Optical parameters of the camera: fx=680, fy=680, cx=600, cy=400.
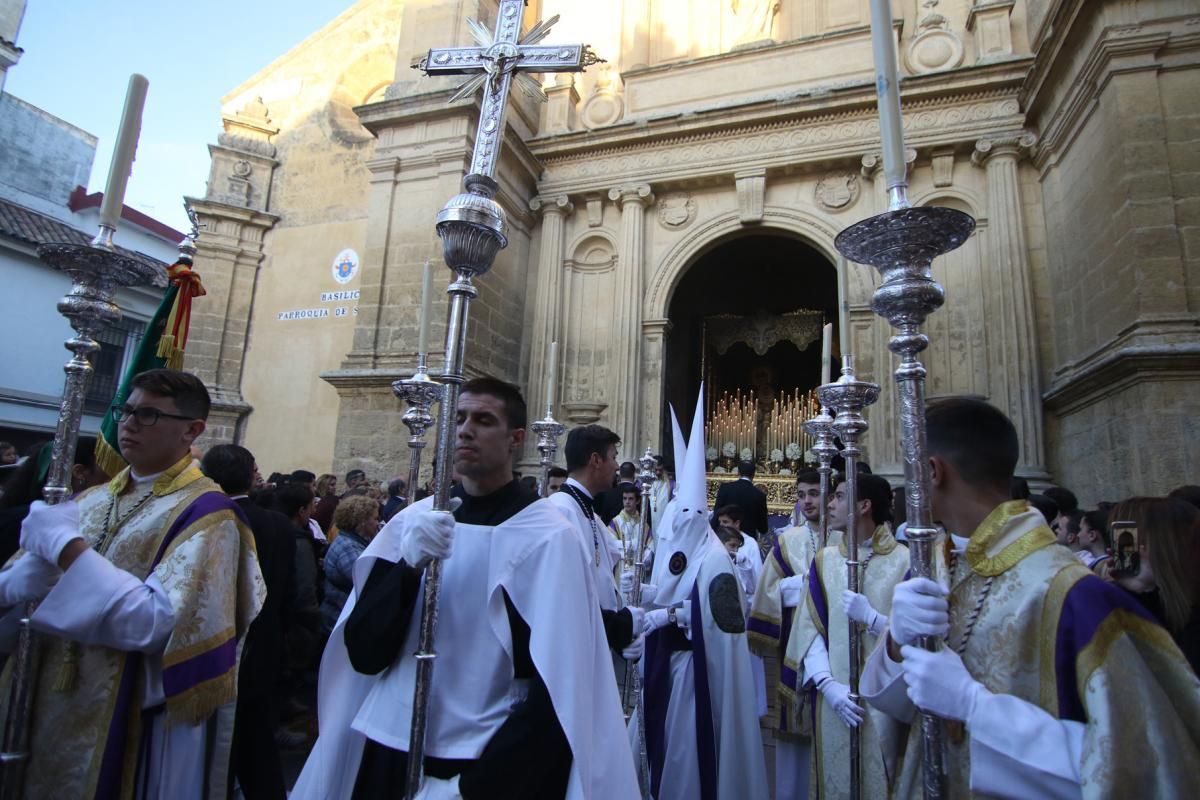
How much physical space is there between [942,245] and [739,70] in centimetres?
1072

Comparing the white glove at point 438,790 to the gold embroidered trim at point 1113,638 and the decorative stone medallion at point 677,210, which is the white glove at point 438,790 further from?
the decorative stone medallion at point 677,210

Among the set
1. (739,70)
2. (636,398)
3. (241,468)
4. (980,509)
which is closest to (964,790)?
(980,509)

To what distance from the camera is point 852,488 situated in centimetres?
274

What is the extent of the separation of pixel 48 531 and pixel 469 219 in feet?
5.01

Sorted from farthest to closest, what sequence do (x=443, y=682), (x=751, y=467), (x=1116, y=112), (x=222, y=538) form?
1. (x=751, y=467)
2. (x=1116, y=112)
3. (x=222, y=538)
4. (x=443, y=682)

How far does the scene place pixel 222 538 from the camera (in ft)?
7.57

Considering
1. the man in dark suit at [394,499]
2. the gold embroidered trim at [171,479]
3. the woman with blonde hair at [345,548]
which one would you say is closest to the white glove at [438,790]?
the gold embroidered trim at [171,479]

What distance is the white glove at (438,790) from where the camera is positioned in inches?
71.2

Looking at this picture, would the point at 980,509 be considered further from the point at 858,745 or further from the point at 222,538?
the point at 222,538

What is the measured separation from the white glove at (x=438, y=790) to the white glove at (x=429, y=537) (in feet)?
1.95

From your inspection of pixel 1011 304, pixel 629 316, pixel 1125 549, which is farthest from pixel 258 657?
pixel 1011 304

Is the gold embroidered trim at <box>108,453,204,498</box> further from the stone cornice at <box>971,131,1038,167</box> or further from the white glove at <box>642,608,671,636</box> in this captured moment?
the stone cornice at <box>971,131,1038,167</box>

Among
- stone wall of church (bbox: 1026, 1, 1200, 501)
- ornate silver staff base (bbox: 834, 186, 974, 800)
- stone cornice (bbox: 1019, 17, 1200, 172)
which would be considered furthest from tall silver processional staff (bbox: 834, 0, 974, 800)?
stone cornice (bbox: 1019, 17, 1200, 172)

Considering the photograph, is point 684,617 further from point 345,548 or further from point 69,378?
point 69,378
